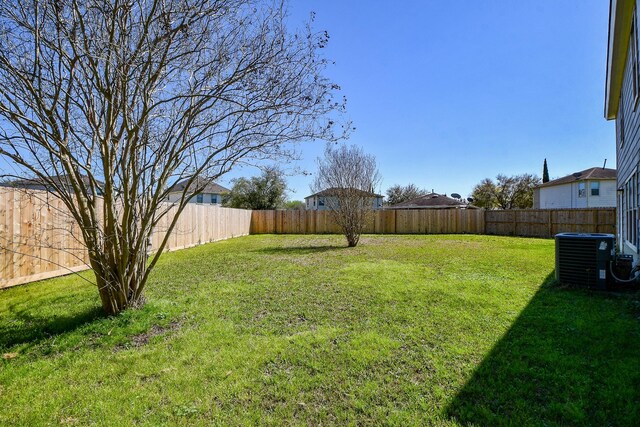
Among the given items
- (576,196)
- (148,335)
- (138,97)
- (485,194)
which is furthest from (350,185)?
(485,194)

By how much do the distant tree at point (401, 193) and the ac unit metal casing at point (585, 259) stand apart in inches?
1556

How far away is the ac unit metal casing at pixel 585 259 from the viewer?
16.1 feet

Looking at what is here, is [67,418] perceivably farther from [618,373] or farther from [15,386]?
[618,373]

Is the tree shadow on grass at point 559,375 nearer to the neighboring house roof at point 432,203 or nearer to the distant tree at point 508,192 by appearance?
the neighboring house roof at point 432,203

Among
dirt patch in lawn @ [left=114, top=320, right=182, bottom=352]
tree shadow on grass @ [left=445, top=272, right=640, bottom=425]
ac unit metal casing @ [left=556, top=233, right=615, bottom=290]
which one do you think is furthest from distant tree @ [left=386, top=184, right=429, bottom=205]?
dirt patch in lawn @ [left=114, top=320, right=182, bottom=352]

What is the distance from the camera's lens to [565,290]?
502 cm

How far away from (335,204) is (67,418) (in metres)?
11.5

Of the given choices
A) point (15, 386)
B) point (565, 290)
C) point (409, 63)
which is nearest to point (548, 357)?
point (565, 290)

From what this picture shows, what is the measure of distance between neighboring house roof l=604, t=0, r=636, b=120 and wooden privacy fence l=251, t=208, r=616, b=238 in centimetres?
907

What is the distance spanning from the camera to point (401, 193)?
146 ft

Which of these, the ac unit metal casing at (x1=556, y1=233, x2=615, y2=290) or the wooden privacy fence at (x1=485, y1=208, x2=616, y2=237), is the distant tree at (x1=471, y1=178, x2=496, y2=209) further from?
the ac unit metal casing at (x1=556, y1=233, x2=615, y2=290)

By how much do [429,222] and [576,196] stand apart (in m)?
12.7

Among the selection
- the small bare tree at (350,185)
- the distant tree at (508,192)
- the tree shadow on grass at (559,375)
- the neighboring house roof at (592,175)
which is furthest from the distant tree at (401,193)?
the tree shadow on grass at (559,375)

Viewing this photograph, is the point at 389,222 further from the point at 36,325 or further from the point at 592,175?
the point at 36,325
